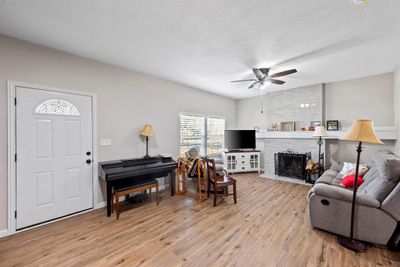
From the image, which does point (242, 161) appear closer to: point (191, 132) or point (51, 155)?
point (191, 132)

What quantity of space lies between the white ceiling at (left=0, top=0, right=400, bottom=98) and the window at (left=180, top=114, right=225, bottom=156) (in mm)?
1797

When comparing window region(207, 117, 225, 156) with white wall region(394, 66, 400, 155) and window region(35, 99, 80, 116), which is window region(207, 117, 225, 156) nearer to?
window region(35, 99, 80, 116)

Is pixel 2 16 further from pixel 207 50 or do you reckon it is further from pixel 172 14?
pixel 207 50

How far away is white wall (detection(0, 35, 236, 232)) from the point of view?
2340 mm

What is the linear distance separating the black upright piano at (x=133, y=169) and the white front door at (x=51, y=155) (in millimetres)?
399

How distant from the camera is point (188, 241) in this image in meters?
2.19

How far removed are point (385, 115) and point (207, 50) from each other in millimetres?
4407

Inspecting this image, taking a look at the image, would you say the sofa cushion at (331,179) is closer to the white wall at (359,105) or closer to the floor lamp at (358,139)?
the floor lamp at (358,139)

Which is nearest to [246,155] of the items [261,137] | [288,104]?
[261,137]

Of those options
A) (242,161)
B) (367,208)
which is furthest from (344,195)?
(242,161)

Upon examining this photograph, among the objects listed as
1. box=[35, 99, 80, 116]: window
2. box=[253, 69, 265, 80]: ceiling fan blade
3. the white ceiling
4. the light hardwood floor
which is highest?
the white ceiling

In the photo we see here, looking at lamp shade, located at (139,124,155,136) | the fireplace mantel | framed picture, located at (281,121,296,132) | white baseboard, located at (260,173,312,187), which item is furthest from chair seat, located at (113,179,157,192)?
framed picture, located at (281,121,296,132)

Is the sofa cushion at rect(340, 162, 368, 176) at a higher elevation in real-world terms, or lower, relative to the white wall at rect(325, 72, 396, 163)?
lower

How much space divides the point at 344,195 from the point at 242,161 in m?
3.52
